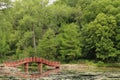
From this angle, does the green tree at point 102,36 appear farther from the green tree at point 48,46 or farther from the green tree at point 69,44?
the green tree at point 48,46

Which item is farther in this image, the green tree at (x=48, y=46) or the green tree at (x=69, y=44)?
the green tree at (x=48, y=46)

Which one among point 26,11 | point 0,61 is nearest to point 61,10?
point 26,11

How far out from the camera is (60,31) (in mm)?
76688

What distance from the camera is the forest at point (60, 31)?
220 ft

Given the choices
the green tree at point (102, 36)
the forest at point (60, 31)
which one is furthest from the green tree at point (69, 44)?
the green tree at point (102, 36)

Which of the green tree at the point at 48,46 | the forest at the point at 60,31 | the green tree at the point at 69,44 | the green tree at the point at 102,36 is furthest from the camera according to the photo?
the green tree at the point at 48,46

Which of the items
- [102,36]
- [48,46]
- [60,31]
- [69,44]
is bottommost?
[48,46]

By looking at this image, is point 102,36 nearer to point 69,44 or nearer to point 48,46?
point 69,44

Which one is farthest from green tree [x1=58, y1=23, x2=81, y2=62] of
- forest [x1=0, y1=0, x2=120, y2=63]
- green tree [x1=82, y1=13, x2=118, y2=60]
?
green tree [x1=82, y1=13, x2=118, y2=60]

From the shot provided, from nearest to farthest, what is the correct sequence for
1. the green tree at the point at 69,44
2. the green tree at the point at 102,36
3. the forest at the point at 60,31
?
the green tree at the point at 102,36 → the forest at the point at 60,31 → the green tree at the point at 69,44

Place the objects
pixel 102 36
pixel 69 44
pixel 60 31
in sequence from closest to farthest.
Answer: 1. pixel 102 36
2. pixel 69 44
3. pixel 60 31

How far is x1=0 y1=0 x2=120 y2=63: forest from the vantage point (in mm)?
67000

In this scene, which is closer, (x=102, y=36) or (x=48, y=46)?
(x=102, y=36)

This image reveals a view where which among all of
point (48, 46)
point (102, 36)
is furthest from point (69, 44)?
point (102, 36)
